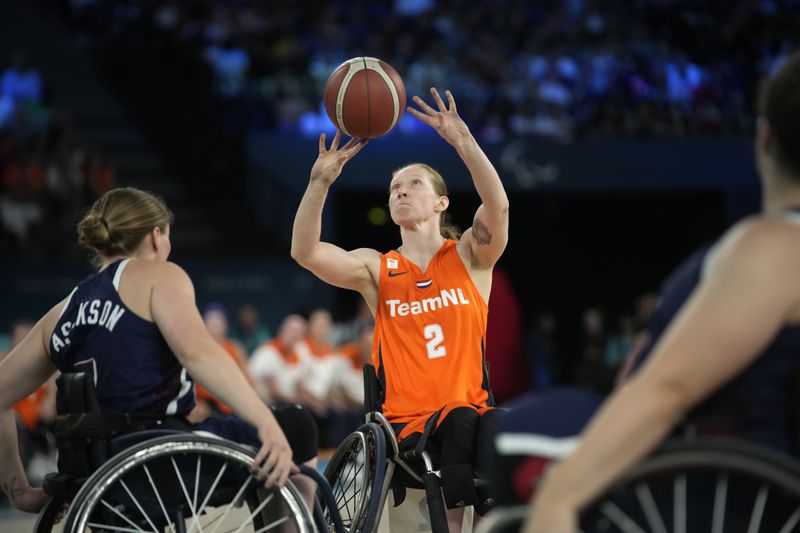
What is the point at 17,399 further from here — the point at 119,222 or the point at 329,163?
the point at 329,163

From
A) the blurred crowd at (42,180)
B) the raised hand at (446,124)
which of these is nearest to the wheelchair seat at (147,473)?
the raised hand at (446,124)

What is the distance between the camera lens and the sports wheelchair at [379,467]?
3543 millimetres

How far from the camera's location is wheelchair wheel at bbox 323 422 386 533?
3.51m

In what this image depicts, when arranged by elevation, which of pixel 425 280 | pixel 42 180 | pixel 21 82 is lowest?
pixel 425 280

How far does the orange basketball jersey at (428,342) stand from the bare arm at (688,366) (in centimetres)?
201

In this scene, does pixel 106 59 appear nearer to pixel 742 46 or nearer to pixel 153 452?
pixel 742 46

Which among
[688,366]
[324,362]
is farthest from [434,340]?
[324,362]

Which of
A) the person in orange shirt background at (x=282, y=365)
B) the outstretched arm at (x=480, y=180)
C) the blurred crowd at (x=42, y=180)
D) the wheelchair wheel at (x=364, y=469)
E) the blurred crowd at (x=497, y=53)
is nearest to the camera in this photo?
the wheelchair wheel at (x=364, y=469)

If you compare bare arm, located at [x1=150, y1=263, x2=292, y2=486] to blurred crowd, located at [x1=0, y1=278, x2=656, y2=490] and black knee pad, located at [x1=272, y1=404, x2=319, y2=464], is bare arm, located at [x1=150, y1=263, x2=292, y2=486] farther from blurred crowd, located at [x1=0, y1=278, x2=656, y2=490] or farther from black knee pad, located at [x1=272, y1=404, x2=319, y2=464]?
blurred crowd, located at [x1=0, y1=278, x2=656, y2=490]

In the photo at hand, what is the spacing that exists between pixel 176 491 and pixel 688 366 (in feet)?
5.81

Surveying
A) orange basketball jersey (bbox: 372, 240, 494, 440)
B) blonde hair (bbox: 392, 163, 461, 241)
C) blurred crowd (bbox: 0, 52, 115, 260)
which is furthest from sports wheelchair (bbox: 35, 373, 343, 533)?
blurred crowd (bbox: 0, 52, 115, 260)

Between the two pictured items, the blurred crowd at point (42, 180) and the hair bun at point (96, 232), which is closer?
the hair bun at point (96, 232)

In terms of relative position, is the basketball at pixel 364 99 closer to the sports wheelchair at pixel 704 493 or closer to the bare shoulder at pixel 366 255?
the bare shoulder at pixel 366 255

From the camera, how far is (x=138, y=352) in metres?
3.18
